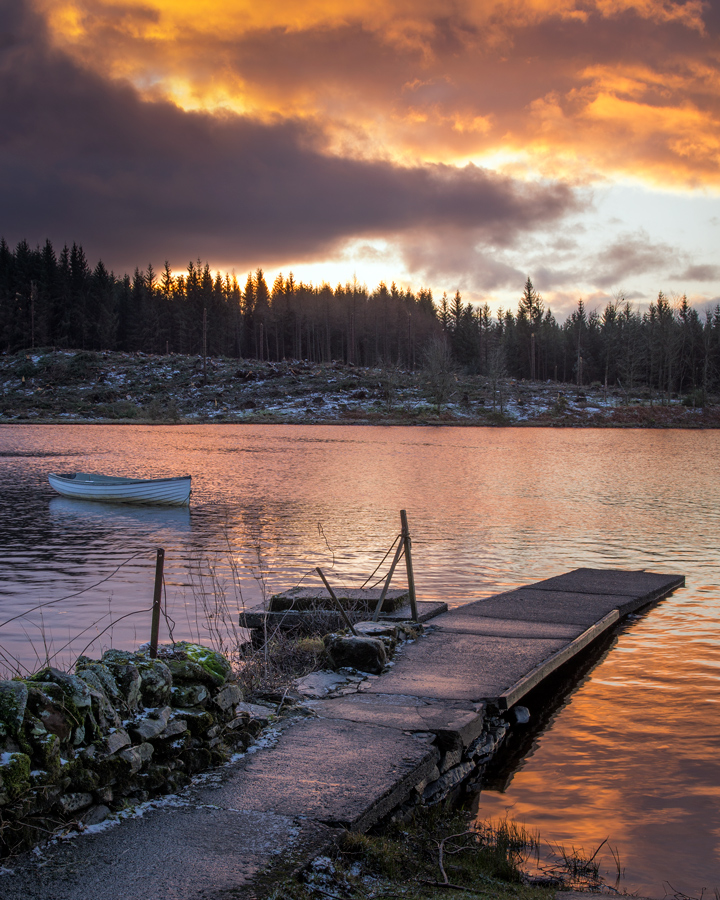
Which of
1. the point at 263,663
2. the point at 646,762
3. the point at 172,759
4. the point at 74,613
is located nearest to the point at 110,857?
the point at 172,759

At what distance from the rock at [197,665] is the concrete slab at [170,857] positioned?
3.19ft

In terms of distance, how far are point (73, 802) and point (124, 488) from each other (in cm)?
2376

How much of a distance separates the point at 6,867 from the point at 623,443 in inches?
2339

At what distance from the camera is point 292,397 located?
3676 inches

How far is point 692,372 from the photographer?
359ft

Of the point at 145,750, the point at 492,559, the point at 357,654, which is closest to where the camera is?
the point at 145,750

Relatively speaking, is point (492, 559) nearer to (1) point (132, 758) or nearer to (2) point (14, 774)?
(1) point (132, 758)

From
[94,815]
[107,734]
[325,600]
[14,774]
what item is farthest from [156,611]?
[325,600]

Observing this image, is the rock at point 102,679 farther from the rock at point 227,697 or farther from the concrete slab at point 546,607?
the concrete slab at point 546,607

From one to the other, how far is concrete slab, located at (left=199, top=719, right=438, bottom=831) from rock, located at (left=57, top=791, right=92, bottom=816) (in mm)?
743

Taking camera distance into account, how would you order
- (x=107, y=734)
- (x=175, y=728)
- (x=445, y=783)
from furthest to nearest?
(x=445, y=783)
(x=175, y=728)
(x=107, y=734)

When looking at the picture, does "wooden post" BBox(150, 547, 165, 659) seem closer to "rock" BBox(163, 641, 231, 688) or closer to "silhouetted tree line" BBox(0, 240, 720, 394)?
"rock" BBox(163, 641, 231, 688)

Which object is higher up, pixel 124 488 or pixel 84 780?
pixel 84 780

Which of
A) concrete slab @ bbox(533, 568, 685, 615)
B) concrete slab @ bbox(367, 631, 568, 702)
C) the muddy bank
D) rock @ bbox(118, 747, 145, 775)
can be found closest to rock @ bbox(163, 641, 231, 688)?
rock @ bbox(118, 747, 145, 775)
